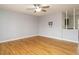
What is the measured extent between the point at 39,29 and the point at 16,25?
44 centimetres

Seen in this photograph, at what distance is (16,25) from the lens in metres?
1.79

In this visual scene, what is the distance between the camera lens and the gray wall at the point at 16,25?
1.70 metres

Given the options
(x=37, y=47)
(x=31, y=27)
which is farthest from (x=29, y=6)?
(x=37, y=47)

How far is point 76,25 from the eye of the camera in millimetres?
1650

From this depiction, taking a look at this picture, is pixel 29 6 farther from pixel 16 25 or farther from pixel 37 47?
pixel 37 47

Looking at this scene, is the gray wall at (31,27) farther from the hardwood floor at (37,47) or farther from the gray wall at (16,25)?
the hardwood floor at (37,47)

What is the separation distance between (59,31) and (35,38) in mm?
493

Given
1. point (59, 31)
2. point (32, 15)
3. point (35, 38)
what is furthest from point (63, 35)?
point (32, 15)

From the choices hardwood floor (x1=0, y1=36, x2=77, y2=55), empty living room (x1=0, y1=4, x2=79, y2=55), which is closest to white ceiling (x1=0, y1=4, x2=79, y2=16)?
empty living room (x1=0, y1=4, x2=79, y2=55)

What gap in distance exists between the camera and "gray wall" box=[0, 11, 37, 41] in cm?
170

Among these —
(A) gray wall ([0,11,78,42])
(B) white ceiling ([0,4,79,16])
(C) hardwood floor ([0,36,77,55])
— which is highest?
(B) white ceiling ([0,4,79,16])

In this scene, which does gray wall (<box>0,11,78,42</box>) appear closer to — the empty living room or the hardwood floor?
the empty living room
